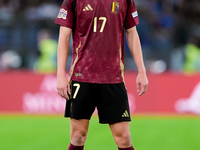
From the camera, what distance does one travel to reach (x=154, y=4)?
1539cm

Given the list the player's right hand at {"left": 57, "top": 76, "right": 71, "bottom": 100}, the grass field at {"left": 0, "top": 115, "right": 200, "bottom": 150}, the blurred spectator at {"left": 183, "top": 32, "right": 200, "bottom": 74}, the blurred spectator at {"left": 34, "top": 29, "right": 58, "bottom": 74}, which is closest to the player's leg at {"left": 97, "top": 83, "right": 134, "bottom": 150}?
the player's right hand at {"left": 57, "top": 76, "right": 71, "bottom": 100}

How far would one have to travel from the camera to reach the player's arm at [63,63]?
11.6 ft

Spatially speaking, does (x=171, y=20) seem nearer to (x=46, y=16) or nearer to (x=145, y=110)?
(x=46, y=16)

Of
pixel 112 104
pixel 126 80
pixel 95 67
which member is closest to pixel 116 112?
pixel 112 104

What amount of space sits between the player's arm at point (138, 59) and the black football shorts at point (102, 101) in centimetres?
19

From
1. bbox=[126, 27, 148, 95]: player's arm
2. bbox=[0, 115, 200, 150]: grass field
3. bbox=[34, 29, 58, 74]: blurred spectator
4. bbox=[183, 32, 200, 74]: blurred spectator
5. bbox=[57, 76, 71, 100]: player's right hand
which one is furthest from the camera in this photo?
bbox=[183, 32, 200, 74]: blurred spectator

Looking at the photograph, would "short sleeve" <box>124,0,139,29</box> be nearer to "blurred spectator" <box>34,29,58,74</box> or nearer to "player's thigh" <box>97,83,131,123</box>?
"player's thigh" <box>97,83,131,123</box>

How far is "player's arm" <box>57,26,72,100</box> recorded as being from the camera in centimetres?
353

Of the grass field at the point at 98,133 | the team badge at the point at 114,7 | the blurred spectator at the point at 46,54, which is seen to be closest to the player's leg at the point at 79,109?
the team badge at the point at 114,7

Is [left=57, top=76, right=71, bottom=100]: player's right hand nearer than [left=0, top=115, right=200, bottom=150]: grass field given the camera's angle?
Yes

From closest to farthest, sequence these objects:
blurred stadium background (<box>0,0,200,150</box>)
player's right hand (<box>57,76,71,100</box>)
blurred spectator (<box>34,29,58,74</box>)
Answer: player's right hand (<box>57,76,71,100</box>), blurred stadium background (<box>0,0,200,150</box>), blurred spectator (<box>34,29,58,74</box>)

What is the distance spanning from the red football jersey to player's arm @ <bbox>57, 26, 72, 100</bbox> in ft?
0.26

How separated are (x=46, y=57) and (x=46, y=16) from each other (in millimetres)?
2643

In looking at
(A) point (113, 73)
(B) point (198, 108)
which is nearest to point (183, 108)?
(B) point (198, 108)
